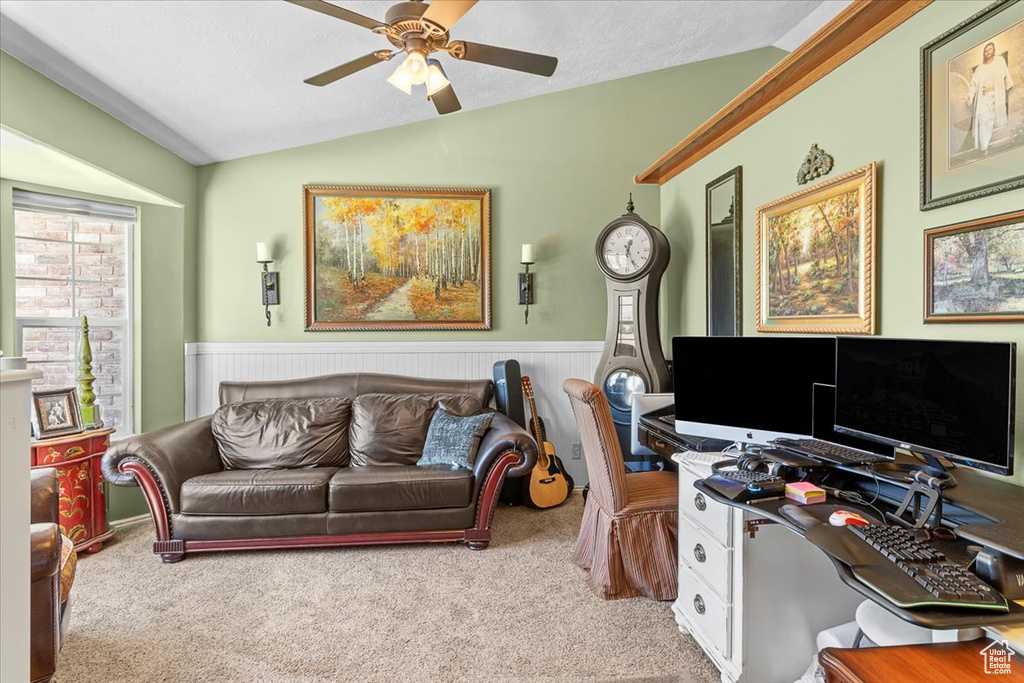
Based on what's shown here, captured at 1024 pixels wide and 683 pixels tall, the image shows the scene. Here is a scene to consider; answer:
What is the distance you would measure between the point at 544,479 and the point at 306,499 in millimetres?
1556

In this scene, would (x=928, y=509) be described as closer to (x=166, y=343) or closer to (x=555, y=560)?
(x=555, y=560)

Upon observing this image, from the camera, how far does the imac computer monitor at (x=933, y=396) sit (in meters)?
1.35

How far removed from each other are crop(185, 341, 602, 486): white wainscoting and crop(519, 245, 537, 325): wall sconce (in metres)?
0.32

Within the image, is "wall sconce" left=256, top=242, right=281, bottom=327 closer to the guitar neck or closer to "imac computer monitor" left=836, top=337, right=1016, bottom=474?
the guitar neck

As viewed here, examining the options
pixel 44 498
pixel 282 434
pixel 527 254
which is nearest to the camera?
pixel 44 498

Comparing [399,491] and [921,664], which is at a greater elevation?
[921,664]

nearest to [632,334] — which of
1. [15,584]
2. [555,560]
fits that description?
[555,560]

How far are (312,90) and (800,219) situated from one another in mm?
2846

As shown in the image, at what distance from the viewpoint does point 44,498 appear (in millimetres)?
2031

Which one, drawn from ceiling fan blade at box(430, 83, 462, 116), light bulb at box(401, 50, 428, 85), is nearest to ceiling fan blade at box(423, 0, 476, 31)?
light bulb at box(401, 50, 428, 85)

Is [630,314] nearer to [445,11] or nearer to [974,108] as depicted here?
[974,108]

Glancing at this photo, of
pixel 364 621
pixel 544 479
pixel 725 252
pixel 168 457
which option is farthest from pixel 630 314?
pixel 168 457

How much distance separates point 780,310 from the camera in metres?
2.68

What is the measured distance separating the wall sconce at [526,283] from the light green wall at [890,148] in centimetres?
163
